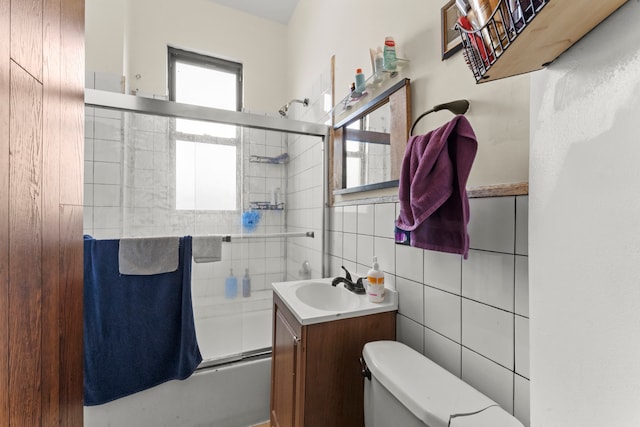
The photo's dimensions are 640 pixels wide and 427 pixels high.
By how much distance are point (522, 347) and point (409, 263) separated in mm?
471

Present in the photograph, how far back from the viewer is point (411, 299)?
1123 millimetres

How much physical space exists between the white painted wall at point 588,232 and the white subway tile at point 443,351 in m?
0.48

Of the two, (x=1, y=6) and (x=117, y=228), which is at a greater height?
(x=1, y=6)

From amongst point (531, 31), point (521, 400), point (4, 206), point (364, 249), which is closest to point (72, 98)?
point (4, 206)

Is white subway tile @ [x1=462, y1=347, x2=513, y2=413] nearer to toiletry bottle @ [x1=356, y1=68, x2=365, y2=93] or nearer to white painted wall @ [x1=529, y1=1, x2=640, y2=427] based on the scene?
white painted wall @ [x1=529, y1=1, x2=640, y2=427]

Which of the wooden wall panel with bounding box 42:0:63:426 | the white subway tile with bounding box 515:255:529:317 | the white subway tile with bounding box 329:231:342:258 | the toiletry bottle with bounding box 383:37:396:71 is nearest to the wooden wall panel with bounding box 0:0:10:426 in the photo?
the wooden wall panel with bounding box 42:0:63:426

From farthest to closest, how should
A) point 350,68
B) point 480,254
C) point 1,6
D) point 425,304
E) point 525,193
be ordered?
point 350,68
point 425,304
point 480,254
point 525,193
point 1,6

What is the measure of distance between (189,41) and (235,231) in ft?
6.36

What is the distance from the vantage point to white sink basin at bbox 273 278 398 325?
1062mm

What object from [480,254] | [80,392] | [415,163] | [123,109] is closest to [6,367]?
[80,392]

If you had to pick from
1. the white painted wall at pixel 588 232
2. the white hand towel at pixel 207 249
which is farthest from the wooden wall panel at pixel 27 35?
the white hand towel at pixel 207 249

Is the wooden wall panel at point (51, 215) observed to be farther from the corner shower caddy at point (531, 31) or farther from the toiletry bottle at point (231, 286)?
the toiletry bottle at point (231, 286)

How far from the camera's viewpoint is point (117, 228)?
4.79 ft

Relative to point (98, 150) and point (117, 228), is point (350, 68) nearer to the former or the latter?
point (98, 150)
